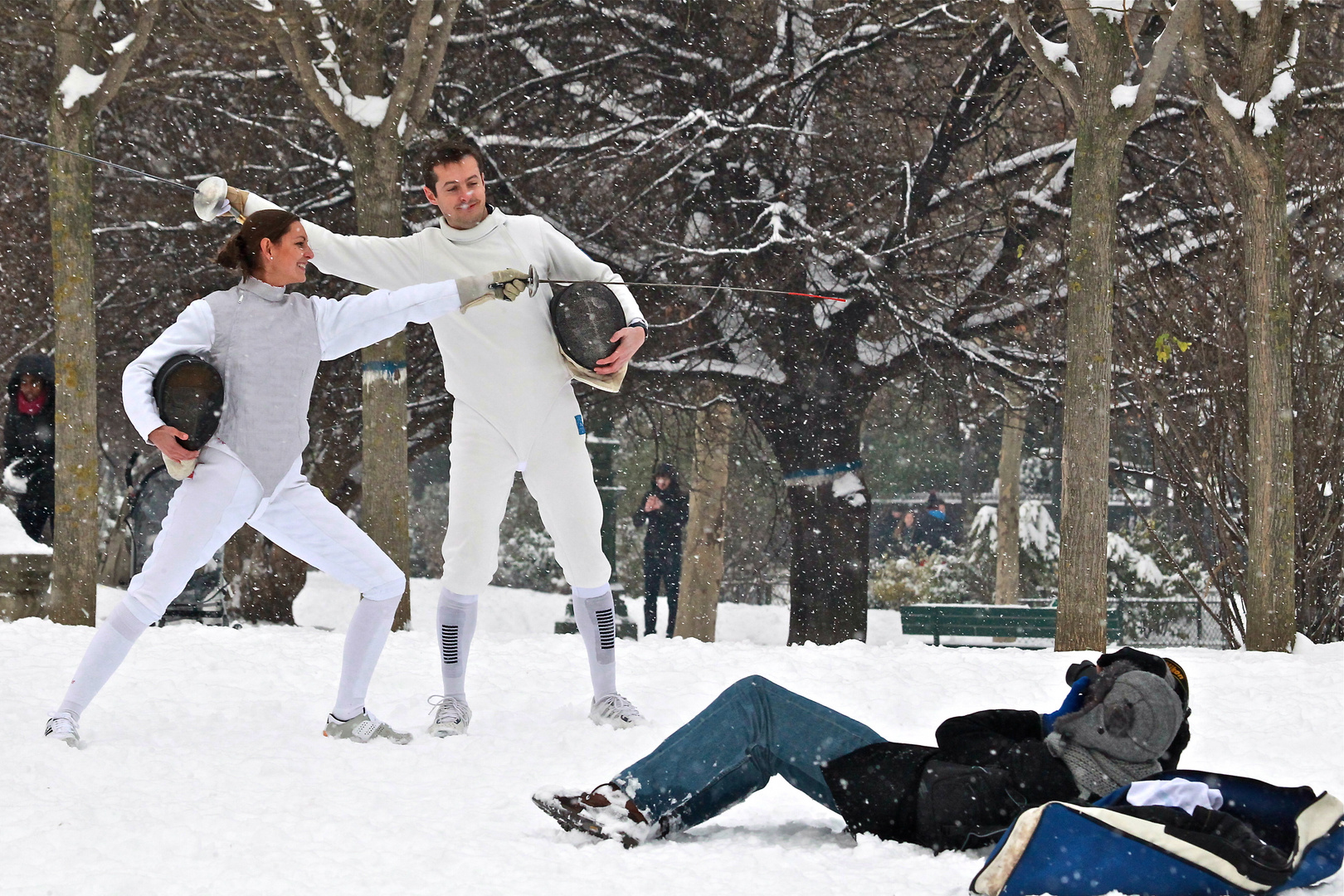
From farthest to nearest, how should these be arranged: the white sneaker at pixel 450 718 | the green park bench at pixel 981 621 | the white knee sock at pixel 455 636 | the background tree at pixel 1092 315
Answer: the green park bench at pixel 981 621 < the background tree at pixel 1092 315 < the white knee sock at pixel 455 636 < the white sneaker at pixel 450 718

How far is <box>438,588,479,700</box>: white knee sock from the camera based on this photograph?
484 cm

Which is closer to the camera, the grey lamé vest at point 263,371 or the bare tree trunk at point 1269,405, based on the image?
the grey lamé vest at point 263,371

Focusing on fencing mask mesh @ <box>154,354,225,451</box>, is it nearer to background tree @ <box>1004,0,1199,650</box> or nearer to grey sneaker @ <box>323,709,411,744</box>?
grey sneaker @ <box>323,709,411,744</box>

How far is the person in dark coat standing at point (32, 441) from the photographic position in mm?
10977

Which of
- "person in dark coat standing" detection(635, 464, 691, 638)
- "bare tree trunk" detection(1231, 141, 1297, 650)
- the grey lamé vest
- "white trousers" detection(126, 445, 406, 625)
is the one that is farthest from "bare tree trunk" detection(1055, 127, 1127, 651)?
"person in dark coat standing" detection(635, 464, 691, 638)

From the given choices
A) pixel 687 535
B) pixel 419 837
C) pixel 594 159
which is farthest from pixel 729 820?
pixel 687 535

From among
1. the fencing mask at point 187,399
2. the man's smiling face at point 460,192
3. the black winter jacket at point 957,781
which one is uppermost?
the man's smiling face at point 460,192

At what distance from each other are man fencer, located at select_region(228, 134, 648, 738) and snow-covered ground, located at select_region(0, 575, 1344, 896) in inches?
13.7

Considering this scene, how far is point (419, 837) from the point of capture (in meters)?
3.07

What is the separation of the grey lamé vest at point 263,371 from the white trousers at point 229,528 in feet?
0.22

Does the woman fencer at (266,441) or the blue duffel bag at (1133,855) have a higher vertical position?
the woman fencer at (266,441)

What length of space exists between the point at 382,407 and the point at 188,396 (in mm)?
4105

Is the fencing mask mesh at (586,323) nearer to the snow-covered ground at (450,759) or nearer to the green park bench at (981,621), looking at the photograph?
the snow-covered ground at (450,759)

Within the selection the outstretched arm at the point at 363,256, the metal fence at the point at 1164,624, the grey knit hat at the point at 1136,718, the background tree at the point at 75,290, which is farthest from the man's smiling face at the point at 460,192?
the metal fence at the point at 1164,624
